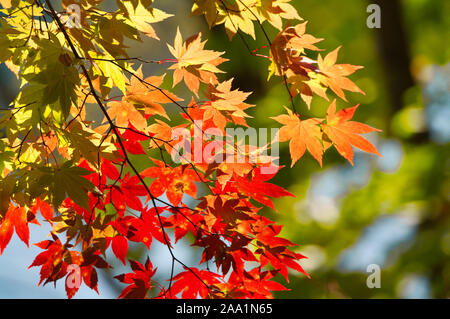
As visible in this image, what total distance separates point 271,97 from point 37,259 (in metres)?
3.46

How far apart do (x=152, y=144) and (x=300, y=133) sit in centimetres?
44

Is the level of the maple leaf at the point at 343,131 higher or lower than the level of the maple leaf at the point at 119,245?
higher

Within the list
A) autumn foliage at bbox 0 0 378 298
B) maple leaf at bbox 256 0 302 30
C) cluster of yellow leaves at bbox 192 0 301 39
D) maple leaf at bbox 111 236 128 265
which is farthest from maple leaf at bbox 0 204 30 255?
maple leaf at bbox 256 0 302 30

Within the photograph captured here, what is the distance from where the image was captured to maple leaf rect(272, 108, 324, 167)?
1.14m

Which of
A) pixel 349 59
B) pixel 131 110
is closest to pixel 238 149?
pixel 131 110

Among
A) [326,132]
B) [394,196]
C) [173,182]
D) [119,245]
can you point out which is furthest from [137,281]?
[394,196]

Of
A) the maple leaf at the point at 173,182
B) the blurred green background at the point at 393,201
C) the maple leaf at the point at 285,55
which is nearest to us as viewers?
the maple leaf at the point at 285,55

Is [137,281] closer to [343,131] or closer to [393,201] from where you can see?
[343,131]

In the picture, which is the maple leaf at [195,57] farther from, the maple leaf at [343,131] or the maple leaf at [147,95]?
the maple leaf at [343,131]

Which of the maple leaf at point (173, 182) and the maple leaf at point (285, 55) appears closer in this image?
the maple leaf at point (285, 55)

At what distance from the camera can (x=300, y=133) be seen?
45.6 inches

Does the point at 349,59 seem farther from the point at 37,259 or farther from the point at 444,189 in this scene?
the point at 37,259

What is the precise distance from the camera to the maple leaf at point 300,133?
1141 mm

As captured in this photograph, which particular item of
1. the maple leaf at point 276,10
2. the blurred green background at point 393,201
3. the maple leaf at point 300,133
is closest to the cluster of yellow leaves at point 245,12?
the maple leaf at point 276,10
